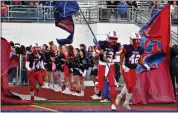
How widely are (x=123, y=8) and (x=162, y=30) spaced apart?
8.52m

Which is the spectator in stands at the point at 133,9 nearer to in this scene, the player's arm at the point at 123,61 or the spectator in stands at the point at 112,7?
the spectator in stands at the point at 112,7

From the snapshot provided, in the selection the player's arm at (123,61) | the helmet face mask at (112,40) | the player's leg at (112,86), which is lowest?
the player's leg at (112,86)

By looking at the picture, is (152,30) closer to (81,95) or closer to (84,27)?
(81,95)

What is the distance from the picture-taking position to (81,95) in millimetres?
18594

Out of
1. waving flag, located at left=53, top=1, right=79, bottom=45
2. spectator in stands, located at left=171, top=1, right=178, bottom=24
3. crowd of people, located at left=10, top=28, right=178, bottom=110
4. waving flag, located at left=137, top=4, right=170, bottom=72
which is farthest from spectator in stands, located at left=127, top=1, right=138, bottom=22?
waving flag, located at left=53, top=1, right=79, bottom=45

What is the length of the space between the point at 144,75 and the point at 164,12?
1881 millimetres

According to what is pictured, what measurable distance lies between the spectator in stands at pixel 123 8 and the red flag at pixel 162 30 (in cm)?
808

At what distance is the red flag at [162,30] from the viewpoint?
1662 cm

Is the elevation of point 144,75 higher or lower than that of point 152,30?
lower

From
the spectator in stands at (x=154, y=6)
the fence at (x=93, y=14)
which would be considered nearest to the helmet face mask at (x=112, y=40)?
the spectator in stands at (x=154, y=6)

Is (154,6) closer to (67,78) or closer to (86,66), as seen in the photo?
(67,78)

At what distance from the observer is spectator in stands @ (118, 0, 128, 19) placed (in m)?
25.0

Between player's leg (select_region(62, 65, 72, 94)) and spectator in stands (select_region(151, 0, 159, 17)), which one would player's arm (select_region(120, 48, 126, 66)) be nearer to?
player's leg (select_region(62, 65, 72, 94))

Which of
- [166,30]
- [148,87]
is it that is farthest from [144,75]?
[166,30]
